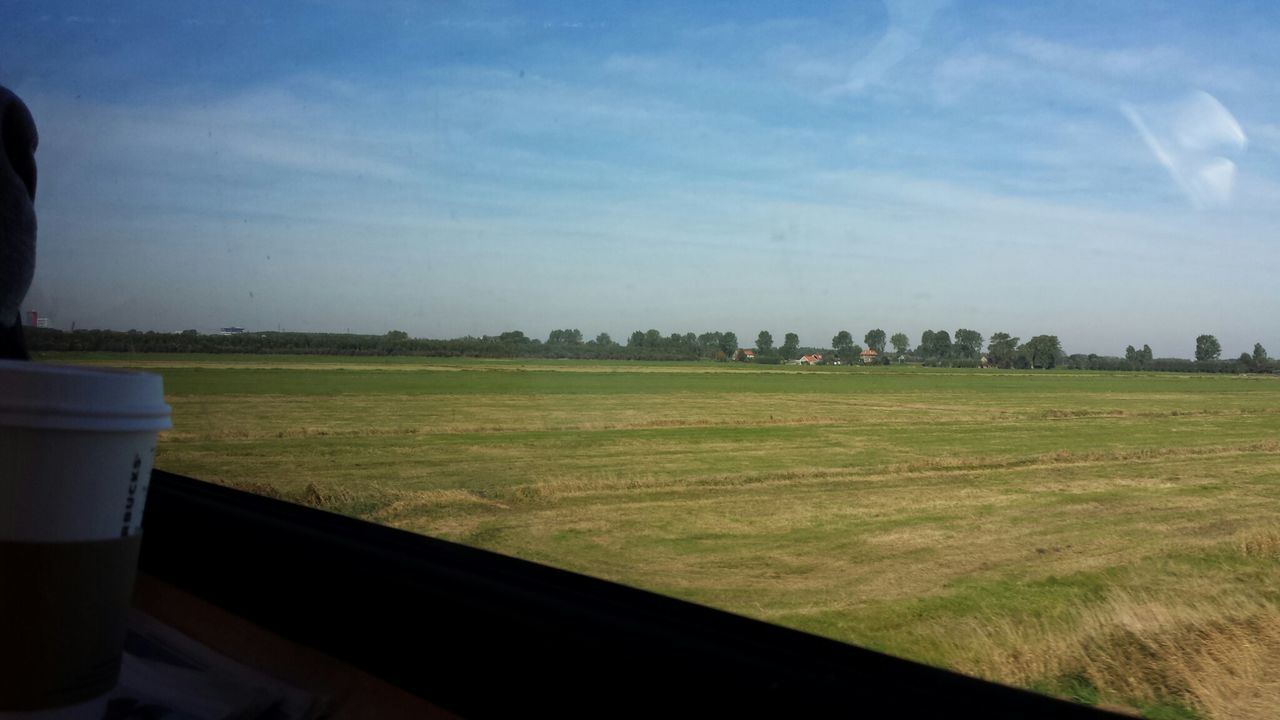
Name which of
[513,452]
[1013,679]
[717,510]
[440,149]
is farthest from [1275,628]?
[513,452]

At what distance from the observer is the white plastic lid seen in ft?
1.12

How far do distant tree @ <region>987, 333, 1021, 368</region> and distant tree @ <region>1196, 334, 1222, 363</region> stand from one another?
1314mm

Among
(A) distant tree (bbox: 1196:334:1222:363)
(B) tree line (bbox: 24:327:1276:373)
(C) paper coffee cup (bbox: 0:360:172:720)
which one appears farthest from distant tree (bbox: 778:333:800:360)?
(C) paper coffee cup (bbox: 0:360:172:720)

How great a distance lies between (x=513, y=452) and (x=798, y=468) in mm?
3175

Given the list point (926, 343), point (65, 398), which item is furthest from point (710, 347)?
point (65, 398)

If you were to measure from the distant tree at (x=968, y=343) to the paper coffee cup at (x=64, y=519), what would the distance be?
4.82 m

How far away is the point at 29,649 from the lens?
14.0 inches

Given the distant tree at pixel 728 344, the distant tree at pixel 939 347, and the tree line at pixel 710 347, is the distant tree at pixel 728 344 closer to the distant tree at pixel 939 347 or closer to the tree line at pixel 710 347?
the tree line at pixel 710 347

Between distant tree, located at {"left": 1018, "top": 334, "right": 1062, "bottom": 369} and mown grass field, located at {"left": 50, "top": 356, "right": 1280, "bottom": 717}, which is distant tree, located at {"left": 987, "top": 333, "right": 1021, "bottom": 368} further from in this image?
mown grass field, located at {"left": 50, "top": 356, "right": 1280, "bottom": 717}

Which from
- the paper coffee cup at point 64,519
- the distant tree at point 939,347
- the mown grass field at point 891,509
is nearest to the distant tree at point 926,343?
the distant tree at point 939,347

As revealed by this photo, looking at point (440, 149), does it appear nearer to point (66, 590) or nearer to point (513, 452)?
point (66, 590)

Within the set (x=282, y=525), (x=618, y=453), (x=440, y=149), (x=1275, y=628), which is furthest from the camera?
(x=618, y=453)

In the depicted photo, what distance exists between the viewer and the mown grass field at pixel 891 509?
3.08 m

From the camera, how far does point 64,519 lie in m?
0.35
